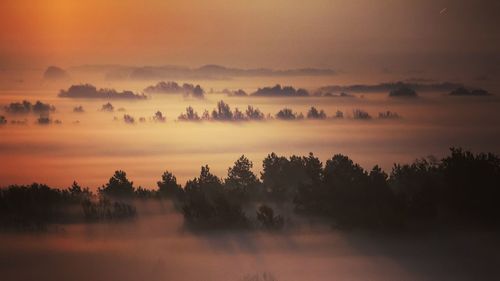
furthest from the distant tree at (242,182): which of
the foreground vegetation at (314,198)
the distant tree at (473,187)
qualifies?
the distant tree at (473,187)

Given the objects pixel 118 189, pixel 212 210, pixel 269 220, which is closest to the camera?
pixel 269 220

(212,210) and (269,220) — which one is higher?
(212,210)

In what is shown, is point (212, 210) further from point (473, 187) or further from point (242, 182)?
point (473, 187)

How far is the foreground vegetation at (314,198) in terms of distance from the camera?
51781 mm

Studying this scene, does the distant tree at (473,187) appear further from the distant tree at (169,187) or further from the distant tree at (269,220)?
the distant tree at (169,187)

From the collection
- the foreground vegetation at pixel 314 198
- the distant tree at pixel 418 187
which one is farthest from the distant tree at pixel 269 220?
the distant tree at pixel 418 187

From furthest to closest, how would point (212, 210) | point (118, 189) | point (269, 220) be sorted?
point (118, 189), point (212, 210), point (269, 220)

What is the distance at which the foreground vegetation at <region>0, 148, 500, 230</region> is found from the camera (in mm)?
51781

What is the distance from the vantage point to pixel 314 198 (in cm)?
5275

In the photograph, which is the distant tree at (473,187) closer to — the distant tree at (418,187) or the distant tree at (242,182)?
the distant tree at (418,187)

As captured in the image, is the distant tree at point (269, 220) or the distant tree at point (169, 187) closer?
the distant tree at point (269, 220)

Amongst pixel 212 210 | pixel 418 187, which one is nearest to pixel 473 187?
pixel 418 187

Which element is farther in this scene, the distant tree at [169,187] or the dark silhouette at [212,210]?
Result: the distant tree at [169,187]

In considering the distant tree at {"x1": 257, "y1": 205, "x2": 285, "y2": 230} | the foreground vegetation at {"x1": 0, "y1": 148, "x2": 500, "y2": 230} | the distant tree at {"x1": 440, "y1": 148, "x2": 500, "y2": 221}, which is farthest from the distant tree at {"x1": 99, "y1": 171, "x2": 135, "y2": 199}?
the distant tree at {"x1": 440, "y1": 148, "x2": 500, "y2": 221}
